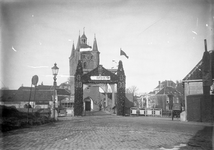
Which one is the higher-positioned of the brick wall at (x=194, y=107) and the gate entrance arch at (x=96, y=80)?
the gate entrance arch at (x=96, y=80)

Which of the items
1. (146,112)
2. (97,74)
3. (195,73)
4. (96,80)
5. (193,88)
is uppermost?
(97,74)

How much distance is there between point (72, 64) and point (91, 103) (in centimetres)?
2053

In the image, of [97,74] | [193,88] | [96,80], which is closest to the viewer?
[193,88]

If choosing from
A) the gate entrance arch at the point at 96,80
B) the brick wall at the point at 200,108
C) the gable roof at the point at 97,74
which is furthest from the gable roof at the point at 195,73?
the gable roof at the point at 97,74

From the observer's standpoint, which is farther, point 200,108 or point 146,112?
point 146,112

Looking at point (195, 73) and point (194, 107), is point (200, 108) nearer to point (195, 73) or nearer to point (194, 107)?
point (194, 107)

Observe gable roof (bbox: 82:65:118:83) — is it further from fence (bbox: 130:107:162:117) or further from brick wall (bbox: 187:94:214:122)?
brick wall (bbox: 187:94:214:122)

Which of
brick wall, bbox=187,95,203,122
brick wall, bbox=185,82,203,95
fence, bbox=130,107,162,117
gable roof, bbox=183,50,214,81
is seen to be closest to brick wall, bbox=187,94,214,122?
brick wall, bbox=187,95,203,122

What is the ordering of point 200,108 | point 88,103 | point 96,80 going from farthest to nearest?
1. point 88,103
2. point 96,80
3. point 200,108

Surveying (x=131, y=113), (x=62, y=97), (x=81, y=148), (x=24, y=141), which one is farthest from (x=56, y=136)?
(x=62, y=97)

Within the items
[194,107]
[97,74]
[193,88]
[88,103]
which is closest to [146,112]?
[97,74]

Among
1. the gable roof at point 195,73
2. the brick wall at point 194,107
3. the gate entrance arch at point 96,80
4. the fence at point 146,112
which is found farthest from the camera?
the gate entrance arch at point 96,80

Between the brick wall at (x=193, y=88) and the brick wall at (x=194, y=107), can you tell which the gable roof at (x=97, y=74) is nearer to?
the brick wall at (x=193, y=88)

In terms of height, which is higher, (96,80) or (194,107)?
(96,80)
